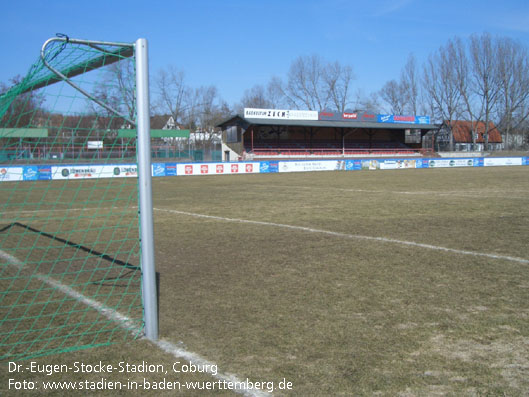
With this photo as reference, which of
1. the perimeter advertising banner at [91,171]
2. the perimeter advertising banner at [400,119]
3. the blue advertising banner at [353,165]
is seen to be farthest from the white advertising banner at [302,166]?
the perimeter advertising banner at [400,119]

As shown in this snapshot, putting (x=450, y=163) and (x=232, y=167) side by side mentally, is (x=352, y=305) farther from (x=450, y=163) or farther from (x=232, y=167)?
(x=450, y=163)

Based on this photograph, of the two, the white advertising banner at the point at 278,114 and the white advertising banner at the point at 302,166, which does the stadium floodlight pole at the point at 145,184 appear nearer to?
the white advertising banner at the point at 302,166

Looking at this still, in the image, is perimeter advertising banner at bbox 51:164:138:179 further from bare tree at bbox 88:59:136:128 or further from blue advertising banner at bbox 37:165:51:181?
bare tree at bbox 88:59:136:128

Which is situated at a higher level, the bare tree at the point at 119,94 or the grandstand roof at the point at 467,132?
the grandstand roof at the point at 467,132

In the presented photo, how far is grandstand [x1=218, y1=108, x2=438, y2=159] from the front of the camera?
177 feet

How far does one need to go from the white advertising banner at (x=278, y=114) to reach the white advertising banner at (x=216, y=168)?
15.5 m

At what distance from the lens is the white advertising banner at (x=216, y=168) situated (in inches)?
1449

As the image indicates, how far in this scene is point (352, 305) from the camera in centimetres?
512

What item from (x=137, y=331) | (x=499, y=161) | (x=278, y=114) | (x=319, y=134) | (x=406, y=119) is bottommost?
(x=137, y=331)

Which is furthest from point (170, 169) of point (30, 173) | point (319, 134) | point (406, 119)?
point (406, 119)

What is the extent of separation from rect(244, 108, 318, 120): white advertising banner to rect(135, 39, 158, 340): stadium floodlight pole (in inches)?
1952

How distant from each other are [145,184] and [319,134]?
182ft

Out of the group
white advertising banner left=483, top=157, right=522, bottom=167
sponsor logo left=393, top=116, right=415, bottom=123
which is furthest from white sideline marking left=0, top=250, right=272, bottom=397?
sponsor logo left=393, top=116, right=415, bottom=123

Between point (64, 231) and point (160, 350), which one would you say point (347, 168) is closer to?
point (64, 231)
